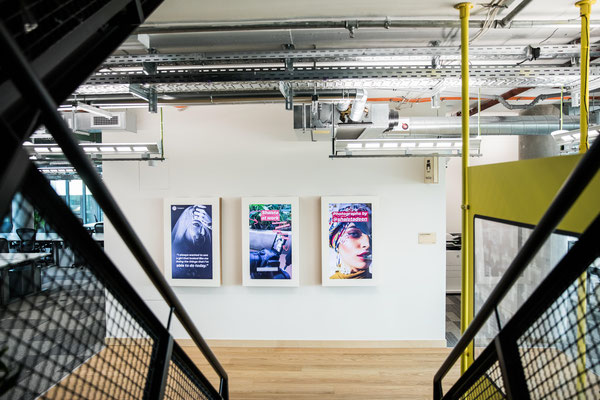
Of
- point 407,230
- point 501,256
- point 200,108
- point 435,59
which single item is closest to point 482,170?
point 501,256

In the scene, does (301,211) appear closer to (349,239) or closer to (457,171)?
(349,239)

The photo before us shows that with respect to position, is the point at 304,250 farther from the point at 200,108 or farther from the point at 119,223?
the point at 119,223

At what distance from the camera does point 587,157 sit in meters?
0.77

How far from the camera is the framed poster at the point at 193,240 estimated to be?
16.2 ft

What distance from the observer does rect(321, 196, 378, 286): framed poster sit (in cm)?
484

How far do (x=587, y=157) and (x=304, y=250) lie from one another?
433cm

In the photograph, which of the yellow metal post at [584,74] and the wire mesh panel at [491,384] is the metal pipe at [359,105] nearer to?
the yellow metal post at [584,74]

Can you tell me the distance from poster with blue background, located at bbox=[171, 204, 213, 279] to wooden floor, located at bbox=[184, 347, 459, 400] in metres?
1.09

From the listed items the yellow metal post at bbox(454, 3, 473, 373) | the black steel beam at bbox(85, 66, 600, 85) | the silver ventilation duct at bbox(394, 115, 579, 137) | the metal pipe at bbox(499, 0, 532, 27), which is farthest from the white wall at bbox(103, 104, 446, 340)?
the yellow metal post at bbox(454, 3, 473, 373)

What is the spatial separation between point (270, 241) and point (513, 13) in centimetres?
354

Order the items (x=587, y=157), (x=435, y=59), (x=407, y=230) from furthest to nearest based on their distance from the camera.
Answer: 1. (x=407, y=230)
2. (x=435, y=59)
3. (x=587, y=157)

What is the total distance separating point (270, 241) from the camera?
4.92 meters

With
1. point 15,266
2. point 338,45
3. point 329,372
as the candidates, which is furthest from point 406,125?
point 15,266

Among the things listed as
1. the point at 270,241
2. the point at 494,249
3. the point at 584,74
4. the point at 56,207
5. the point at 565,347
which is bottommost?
the point at 270,241
